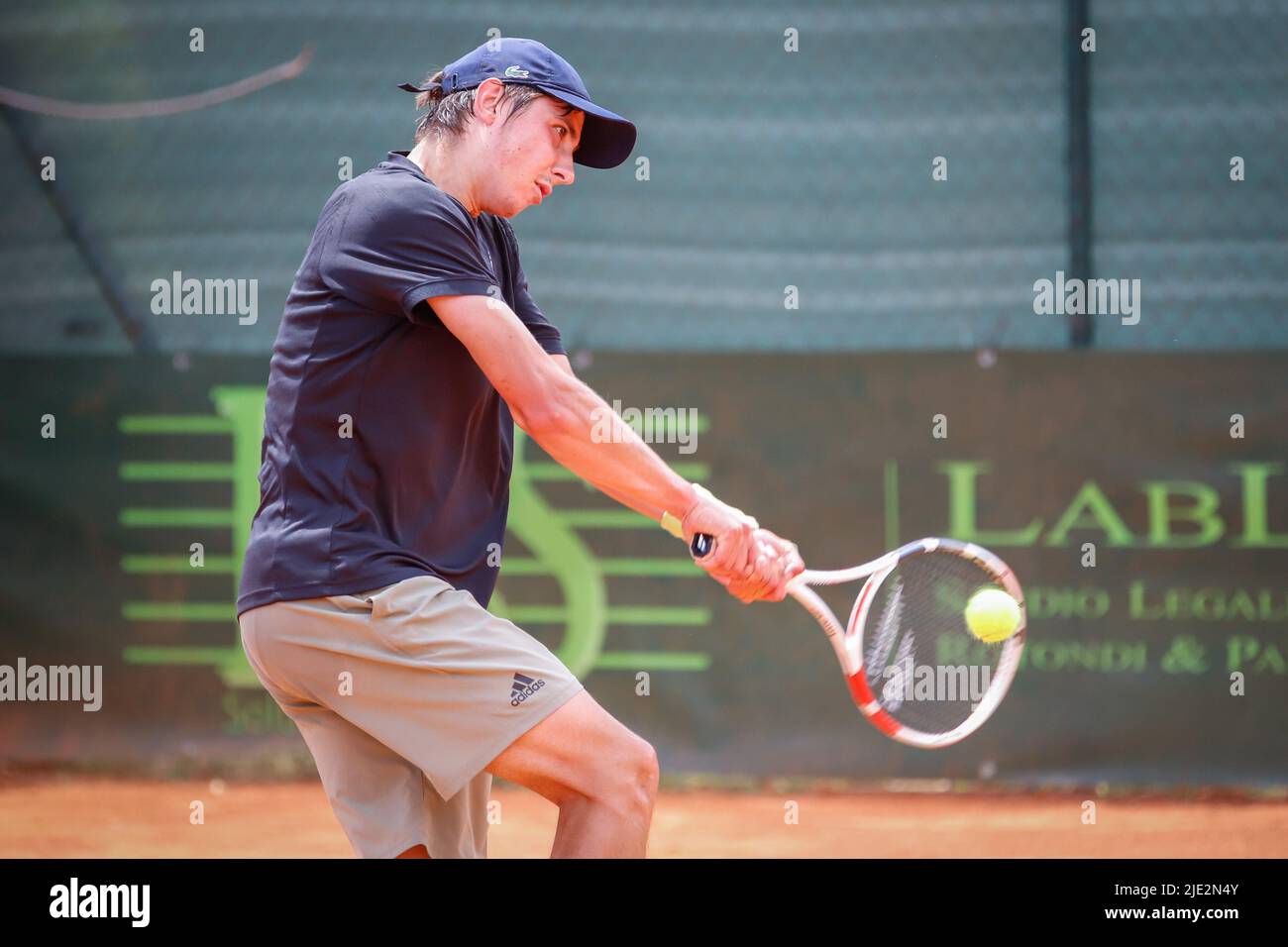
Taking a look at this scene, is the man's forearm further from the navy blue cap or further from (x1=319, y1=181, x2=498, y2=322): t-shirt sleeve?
the navy blue cap

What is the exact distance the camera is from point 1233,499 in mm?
4754

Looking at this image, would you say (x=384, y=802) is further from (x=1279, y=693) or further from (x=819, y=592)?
(x=1279, y=693)

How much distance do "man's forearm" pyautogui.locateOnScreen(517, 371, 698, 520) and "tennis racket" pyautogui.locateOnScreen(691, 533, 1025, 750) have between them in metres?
0.11

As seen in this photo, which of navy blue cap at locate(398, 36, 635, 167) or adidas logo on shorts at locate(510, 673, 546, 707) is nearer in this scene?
adidas logo on shorts at locate(510, 673, 546, 707)

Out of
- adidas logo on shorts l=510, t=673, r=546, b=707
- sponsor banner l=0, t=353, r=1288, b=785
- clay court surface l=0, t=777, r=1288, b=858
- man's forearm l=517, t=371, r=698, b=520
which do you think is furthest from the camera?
sponsor banner l=0, t=353, r=1288, b=785

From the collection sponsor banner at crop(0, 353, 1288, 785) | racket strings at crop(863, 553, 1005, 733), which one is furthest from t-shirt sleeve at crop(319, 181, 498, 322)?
sponsor banner at crop(0, 353, 1288, 785)

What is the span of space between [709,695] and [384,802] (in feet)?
8.82

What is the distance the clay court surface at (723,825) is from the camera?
13.9 feet

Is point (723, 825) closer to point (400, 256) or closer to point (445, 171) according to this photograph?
point (445, 171)

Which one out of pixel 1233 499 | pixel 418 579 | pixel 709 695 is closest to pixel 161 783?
pixel 709 695

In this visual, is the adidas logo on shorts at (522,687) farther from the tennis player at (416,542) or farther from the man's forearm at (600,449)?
the man's forearm at (600,449)

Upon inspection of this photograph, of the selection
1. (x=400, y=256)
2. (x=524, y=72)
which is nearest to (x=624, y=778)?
(x=400, y=256)

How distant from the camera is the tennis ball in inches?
112

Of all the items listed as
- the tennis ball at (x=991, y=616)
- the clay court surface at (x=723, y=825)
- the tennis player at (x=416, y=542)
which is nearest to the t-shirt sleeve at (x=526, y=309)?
the tennis player at (x=416, y=542)
